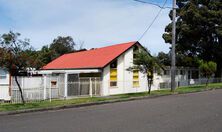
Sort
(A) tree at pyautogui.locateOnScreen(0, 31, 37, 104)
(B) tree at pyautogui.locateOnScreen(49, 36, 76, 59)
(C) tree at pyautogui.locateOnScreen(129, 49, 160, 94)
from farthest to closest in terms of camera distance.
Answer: (B) tree at pyautogui.locateOnScreen(49, 36, 76, 59), (C) tree at pyautogui.locateOnScreen(129, 49, 160, 94), (A) tree at pyautogui.locateOnScreen(0, 31, 37, 104)

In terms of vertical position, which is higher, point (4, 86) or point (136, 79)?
point (136, 79)

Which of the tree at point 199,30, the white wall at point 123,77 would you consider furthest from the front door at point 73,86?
the tree at point 199,30

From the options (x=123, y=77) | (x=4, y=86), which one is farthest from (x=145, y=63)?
(x=4, y=86)

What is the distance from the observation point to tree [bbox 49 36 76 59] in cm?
7991

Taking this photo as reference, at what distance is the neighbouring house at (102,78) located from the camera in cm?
2238

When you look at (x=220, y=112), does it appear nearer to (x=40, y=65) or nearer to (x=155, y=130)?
(x=155, y=130)

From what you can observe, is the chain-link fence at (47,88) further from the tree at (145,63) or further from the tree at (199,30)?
the tree at (199,30)

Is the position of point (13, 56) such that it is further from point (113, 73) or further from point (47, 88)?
point (113, 73)

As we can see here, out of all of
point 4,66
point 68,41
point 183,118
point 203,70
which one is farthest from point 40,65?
point 68,41

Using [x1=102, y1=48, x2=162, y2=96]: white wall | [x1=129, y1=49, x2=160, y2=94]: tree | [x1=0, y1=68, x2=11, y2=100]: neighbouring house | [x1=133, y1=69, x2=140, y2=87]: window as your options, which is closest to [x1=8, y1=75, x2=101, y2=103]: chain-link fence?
[x1=0, y1=68, x2=11, y2=100]: neighbouring house

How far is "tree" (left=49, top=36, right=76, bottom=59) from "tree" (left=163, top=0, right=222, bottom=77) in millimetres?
40198

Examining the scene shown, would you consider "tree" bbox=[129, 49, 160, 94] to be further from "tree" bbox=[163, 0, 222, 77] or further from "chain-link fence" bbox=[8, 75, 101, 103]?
"tree" bbox=[163, 0, 222, 77]

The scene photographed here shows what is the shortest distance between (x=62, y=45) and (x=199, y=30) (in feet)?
152

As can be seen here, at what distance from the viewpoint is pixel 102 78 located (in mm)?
27375
